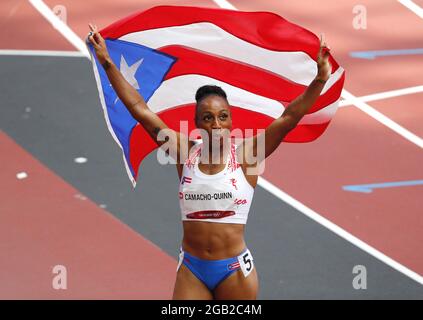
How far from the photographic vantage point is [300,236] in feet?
29.0

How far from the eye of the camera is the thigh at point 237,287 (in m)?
5.83

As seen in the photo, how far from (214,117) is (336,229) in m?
3.45

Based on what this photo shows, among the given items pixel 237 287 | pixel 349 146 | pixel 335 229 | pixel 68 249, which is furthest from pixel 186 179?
pixel 349 146

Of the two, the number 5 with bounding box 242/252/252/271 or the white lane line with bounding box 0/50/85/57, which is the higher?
the white lane line with bounding box 0/50/85/57

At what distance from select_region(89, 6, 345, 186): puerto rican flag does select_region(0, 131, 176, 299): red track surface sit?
2.08 meters

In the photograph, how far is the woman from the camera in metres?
5.76

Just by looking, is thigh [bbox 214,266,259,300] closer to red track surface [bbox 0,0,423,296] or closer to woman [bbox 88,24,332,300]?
woman [bbox 88,24,332,300]

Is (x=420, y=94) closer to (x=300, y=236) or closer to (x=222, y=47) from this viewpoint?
(x=300, y=236)

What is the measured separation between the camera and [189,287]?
580 centimetres

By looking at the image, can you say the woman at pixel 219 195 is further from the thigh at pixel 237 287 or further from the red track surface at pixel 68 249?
the red track surface at pixel 68 249

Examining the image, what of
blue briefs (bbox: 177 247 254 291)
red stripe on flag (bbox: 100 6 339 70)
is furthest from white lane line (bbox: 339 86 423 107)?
blue briefs (bbox: 177 247 254 291)

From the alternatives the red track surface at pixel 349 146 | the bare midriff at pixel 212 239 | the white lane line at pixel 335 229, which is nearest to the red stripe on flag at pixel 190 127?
the bare midriff at pixel 212 239

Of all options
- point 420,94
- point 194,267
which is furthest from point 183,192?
point 420,94

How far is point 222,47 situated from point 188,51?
23 cm
